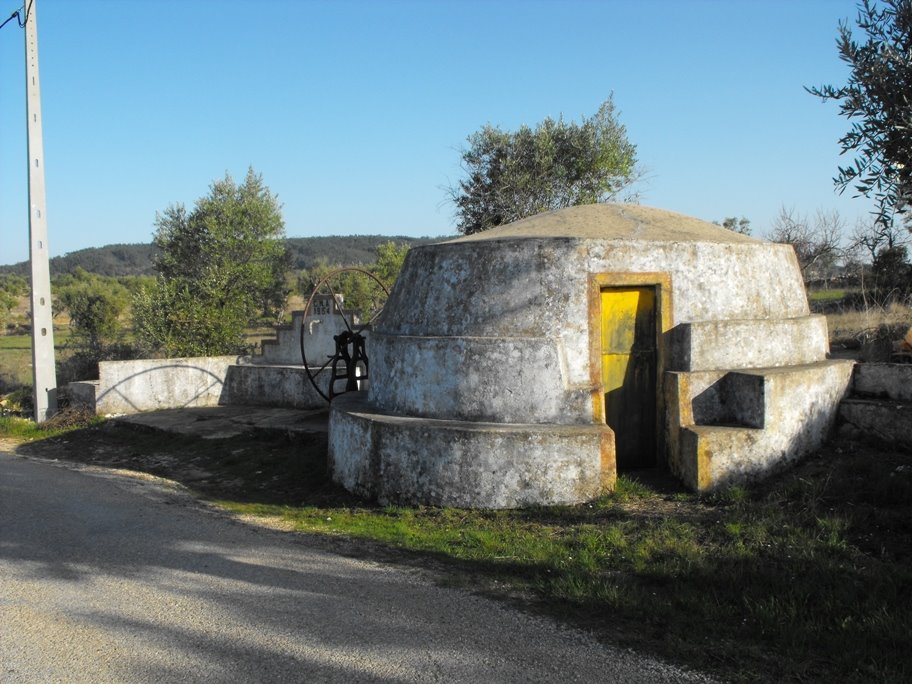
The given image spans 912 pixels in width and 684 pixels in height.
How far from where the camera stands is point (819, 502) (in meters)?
6.93

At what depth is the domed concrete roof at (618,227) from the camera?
8164 mm

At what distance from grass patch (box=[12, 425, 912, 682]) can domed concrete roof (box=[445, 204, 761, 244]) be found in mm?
2504

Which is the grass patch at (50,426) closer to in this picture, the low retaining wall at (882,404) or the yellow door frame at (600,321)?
the yellow door frame at (600,321)

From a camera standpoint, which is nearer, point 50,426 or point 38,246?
point 50,426

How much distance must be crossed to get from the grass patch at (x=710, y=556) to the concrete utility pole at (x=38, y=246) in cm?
813

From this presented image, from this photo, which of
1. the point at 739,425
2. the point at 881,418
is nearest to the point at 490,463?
the point at 739,425

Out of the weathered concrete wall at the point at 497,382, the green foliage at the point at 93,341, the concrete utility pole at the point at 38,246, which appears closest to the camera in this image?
the weathered concrete wall at the point at 497,382

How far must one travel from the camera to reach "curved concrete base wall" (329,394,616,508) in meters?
7.24

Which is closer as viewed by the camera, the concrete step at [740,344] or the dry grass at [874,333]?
the concrete step at [740,344]

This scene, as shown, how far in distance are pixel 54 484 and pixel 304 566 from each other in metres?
5.03

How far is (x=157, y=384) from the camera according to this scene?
1550cm

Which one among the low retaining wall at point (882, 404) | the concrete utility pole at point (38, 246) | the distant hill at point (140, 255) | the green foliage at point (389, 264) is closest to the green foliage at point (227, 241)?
the concrete utility pole at point (38, 246)

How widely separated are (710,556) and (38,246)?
14.7m

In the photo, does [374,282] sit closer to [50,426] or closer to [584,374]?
[50,426]
